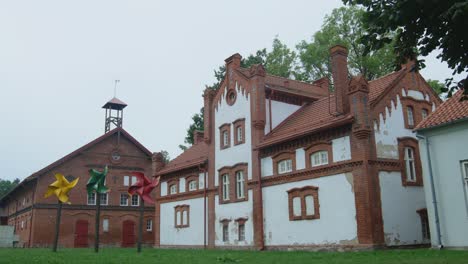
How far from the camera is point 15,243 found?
45.8 meters

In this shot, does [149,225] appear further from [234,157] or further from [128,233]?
[234,157]

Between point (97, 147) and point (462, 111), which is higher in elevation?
point (97, 147)

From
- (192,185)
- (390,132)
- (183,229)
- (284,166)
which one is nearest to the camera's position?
(390,132)

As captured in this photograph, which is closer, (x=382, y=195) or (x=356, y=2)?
(x=356, y=2)

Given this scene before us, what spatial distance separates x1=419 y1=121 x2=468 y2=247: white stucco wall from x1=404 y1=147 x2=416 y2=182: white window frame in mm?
2881

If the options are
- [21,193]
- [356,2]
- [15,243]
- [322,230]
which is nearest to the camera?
[356,2]

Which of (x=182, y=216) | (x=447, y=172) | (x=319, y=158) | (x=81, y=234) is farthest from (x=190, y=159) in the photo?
(x=447, y=172)

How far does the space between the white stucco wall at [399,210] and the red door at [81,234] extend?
100ft

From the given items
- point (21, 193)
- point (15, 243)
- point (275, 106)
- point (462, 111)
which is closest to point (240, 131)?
point (275, 106)

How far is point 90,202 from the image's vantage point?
4550 cm

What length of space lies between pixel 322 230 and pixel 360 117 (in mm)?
5610

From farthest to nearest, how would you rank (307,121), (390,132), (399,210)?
1. (307,121)
2. (390,132)
3. (399,210)

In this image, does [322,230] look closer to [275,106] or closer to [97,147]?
[275,106]

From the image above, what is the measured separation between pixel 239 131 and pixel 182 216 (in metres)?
8.62
